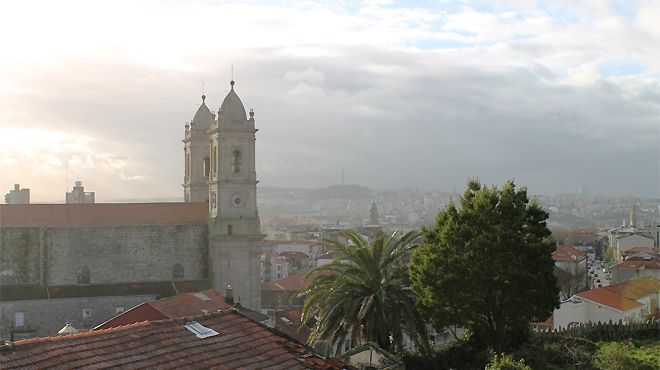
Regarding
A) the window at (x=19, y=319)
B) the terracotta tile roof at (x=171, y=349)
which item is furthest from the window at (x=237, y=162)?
the terracotta tile roof at (x=171, y=349)

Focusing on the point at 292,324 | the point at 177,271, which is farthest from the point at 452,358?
the point at 177,271

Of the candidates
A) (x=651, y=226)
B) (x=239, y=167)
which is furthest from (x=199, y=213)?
(x=651, y=226)

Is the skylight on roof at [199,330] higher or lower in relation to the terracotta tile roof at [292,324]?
higher

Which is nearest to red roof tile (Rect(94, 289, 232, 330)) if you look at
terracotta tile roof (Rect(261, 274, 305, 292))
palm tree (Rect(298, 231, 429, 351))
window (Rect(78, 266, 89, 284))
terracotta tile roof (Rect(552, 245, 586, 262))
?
palm tree (Rect(298, 231, 429, 351))

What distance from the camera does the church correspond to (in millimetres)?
40781

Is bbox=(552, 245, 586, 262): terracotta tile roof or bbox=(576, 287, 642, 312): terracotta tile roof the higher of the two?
bbox=(576, 287, 642, 312): terracotta tile roof

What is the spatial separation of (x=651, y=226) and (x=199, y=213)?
84194mm

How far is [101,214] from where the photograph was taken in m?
42.6

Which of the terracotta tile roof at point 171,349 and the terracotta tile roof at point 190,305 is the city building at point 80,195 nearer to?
the terracotta tile roof at point 190,305

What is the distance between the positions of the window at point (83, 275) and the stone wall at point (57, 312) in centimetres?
147

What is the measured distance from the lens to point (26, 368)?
38.7 ft

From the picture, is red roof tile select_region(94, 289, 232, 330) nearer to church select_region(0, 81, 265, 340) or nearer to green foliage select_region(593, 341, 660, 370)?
church select_region(0, 81, 265, 340)

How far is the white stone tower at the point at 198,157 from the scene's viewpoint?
49.3 metres

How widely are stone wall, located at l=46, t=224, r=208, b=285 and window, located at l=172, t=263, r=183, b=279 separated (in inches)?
5.0
